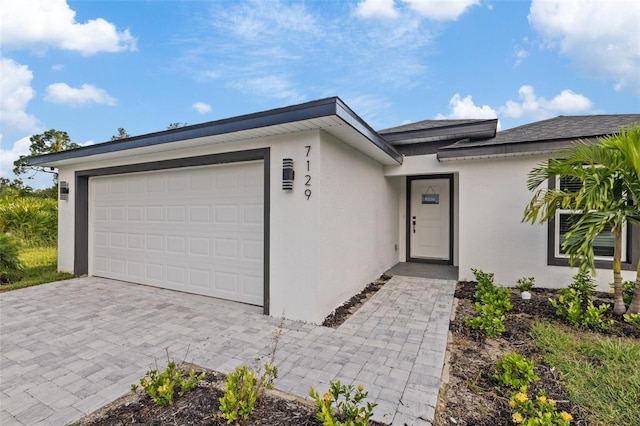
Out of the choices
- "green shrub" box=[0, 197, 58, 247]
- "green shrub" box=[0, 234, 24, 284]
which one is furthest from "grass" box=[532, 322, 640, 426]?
"green shrub" box=[0, 197, 58, 247]

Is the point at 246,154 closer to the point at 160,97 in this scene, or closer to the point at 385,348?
the point at 385,348

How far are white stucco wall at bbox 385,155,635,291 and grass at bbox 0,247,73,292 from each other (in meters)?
8.66

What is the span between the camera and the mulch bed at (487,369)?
214 cm

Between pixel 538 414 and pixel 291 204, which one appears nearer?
pixel 538 414

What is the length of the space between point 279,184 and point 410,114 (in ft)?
33.7

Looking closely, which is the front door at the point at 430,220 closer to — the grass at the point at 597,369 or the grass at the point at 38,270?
the grass at the point at 597,369

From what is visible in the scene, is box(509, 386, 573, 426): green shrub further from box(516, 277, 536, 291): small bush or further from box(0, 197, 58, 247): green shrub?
box(0, 197, 58, 247): green shrub

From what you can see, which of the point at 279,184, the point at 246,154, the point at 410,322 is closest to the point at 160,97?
the point at 246,154

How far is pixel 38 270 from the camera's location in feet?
23.1

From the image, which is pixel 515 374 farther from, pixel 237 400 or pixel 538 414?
pixel 237 400

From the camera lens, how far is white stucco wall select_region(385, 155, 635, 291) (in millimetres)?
5391

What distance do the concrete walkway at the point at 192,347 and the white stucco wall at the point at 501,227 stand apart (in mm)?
1476

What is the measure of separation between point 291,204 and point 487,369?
281 centimetres

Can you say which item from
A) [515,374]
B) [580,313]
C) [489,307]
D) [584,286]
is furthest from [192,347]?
[584,286]
